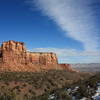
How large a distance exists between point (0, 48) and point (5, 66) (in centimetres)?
1089

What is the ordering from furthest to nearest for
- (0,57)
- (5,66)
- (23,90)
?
(0,57) < (5,66) < (23,90)

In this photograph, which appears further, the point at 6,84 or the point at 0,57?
the point at 0,57

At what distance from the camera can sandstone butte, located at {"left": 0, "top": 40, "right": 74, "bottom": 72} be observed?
61.2 metres

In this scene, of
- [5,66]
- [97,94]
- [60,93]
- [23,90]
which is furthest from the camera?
[5,66]

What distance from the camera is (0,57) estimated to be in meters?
63.5

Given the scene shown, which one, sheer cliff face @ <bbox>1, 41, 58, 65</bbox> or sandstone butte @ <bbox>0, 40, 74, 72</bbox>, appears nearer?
sandstone butte @ <bbox>0, 40, 74, 72</bbox>

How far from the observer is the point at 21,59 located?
6812 cm

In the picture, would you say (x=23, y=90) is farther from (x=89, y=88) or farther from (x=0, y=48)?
(x=0, y=48)

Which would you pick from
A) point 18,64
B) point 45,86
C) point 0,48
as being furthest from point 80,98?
point 0,48

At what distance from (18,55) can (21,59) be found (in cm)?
176

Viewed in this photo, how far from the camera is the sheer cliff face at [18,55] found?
64062 mm

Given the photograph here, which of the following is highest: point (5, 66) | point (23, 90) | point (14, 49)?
point (14, 49)

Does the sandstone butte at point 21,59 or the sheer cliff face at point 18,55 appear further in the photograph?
the sheer cliff face at point 18,55

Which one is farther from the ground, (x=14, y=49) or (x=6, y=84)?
(x=14, y=49)
